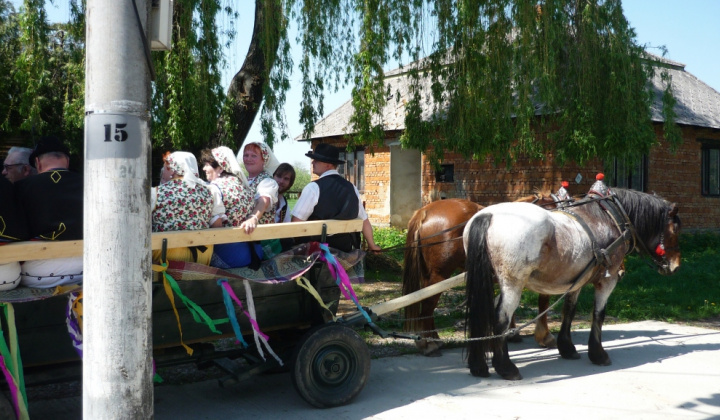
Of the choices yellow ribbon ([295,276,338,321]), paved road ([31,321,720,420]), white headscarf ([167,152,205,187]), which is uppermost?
white headscarf ([167,152,205,187])

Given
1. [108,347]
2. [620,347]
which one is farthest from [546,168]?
[108,347]

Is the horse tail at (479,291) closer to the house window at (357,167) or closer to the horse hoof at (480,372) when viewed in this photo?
the horse hoof at (480,372)

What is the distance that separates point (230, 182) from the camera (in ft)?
15.8

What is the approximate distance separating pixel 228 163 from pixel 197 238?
930 millimetres

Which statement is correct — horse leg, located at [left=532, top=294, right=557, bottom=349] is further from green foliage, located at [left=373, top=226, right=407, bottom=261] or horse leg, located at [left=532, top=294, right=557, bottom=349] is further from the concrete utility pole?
green foliage, located at [left=373, top=226, right=407, bottom=261]

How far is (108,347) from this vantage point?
2.73 metres

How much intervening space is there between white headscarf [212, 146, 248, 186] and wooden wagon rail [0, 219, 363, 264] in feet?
1.84

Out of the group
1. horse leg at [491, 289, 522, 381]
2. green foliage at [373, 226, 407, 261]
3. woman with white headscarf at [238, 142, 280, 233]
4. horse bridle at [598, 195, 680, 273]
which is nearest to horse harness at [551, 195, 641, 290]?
horse bridle at [598, 195, 680, 273]

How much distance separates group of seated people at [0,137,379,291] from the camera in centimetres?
384

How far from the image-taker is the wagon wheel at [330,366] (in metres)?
4.72

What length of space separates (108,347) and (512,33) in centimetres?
816

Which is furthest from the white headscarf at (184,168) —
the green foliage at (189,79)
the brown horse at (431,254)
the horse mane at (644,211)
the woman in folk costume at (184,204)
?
the horse mane at (644,211)

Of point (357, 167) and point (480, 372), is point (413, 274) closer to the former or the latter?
point (480, 372)

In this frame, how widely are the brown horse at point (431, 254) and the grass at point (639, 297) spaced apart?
268 mm
